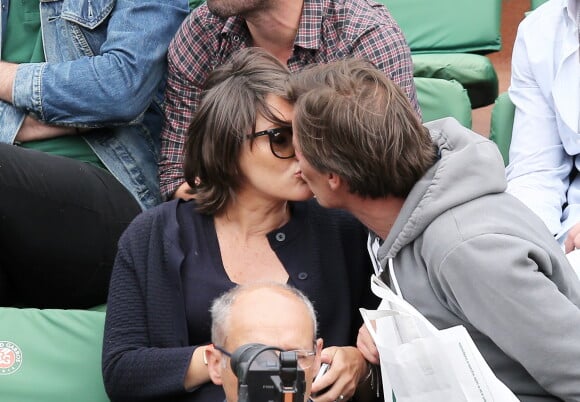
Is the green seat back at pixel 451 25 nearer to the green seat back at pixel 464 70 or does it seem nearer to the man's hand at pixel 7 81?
the green seat back at pixel 464 70

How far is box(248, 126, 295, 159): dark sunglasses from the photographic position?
1.84 m

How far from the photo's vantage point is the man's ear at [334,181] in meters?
1.67

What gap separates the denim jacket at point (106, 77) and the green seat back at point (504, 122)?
870mm

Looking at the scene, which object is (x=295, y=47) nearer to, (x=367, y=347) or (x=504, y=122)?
(x=504, y=122)

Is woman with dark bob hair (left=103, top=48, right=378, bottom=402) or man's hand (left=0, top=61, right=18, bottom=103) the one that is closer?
woman with dark bob hair (left=103, top=48, right=378, bottom=402)

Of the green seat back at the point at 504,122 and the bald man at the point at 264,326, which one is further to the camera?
the green seat back at the point at 504,122

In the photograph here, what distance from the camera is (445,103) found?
2.61 metres

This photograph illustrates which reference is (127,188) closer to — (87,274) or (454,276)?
(87,274)

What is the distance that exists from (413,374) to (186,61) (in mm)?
1130

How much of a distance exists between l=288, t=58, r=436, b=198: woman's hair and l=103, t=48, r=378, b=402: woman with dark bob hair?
19 centimetres

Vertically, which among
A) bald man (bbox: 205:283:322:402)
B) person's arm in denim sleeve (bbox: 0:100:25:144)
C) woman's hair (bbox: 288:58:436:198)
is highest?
woman's hair (bbox: 288:58:436:198)

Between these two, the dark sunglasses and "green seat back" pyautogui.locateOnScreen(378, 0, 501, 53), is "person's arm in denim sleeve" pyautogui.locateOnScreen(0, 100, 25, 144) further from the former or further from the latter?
Result: "green seat back" pyautogui.locateOnScreen(378, 0, 501, 53)

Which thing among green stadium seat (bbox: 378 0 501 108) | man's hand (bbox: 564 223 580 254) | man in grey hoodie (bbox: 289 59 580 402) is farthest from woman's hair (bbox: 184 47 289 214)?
green stadium seat (bbox: 378 0 501 108)

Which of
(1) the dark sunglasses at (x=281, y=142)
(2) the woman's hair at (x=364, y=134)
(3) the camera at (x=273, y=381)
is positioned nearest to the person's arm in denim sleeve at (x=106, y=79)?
(1) the dark sunglasses at (x=281, y=142)
